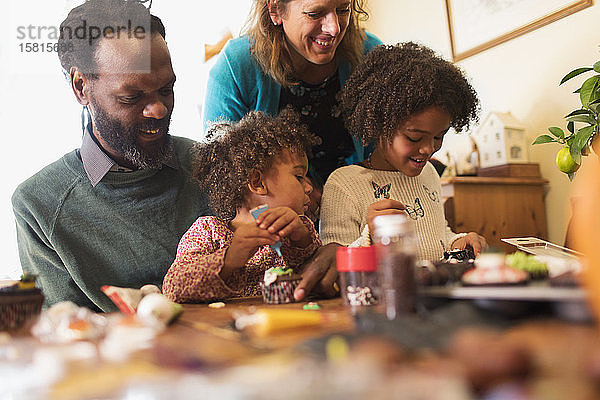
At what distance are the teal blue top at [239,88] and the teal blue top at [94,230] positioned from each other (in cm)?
34

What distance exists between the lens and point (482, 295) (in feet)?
1.88

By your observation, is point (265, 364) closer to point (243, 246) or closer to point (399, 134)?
point (243, 246)

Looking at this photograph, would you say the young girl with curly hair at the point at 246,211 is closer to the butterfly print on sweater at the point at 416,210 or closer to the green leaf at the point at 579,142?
the butterfly print on sweater at the point at 416,210

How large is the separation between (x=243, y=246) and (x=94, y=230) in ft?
2.05

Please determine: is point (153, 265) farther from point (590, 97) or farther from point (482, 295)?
point (590, 97)

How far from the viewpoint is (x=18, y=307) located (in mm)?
770

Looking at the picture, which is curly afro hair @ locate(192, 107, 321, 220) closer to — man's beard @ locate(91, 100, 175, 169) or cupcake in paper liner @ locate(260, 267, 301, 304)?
man's beard @ locate(91, 100, 175, 169)

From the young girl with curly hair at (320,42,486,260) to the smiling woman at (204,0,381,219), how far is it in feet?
0.30

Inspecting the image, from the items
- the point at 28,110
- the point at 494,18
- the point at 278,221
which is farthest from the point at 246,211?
the point at 494,18

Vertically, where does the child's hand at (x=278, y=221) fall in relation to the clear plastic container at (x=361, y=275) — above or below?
above

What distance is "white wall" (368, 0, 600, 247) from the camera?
287 cm

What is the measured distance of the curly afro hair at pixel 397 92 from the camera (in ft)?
5.60

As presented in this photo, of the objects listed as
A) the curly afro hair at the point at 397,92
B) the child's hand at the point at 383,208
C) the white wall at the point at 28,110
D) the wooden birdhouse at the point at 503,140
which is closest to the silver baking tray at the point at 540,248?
the child's hand at the point at 383,208

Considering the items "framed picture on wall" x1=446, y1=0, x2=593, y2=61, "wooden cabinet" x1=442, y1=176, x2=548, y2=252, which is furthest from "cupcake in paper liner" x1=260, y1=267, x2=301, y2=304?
"framed picture on wall" x1=446, y1=0, x2=593, y2=61
